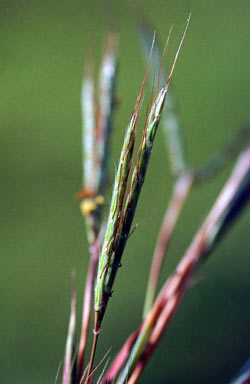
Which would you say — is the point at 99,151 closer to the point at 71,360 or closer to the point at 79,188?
the point at 71,360

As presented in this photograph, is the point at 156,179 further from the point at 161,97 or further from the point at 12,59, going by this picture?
the point at 161,97

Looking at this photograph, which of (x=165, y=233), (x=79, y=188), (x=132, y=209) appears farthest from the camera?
(x=79, y=188)


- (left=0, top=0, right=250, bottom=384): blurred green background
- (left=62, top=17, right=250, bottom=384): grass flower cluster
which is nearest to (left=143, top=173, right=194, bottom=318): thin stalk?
(left=62, top=17, right=250, bottom=384): grass flower cluster


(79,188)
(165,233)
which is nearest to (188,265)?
(165,233)

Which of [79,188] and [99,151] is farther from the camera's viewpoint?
[79,188]

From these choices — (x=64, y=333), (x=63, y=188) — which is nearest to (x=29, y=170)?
(x=63, y=188)

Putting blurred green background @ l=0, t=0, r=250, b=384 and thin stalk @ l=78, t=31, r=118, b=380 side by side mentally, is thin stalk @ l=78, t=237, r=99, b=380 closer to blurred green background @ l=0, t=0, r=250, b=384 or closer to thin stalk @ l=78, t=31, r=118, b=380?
thin stalk @ l=78, t=31, r=118, b=380
